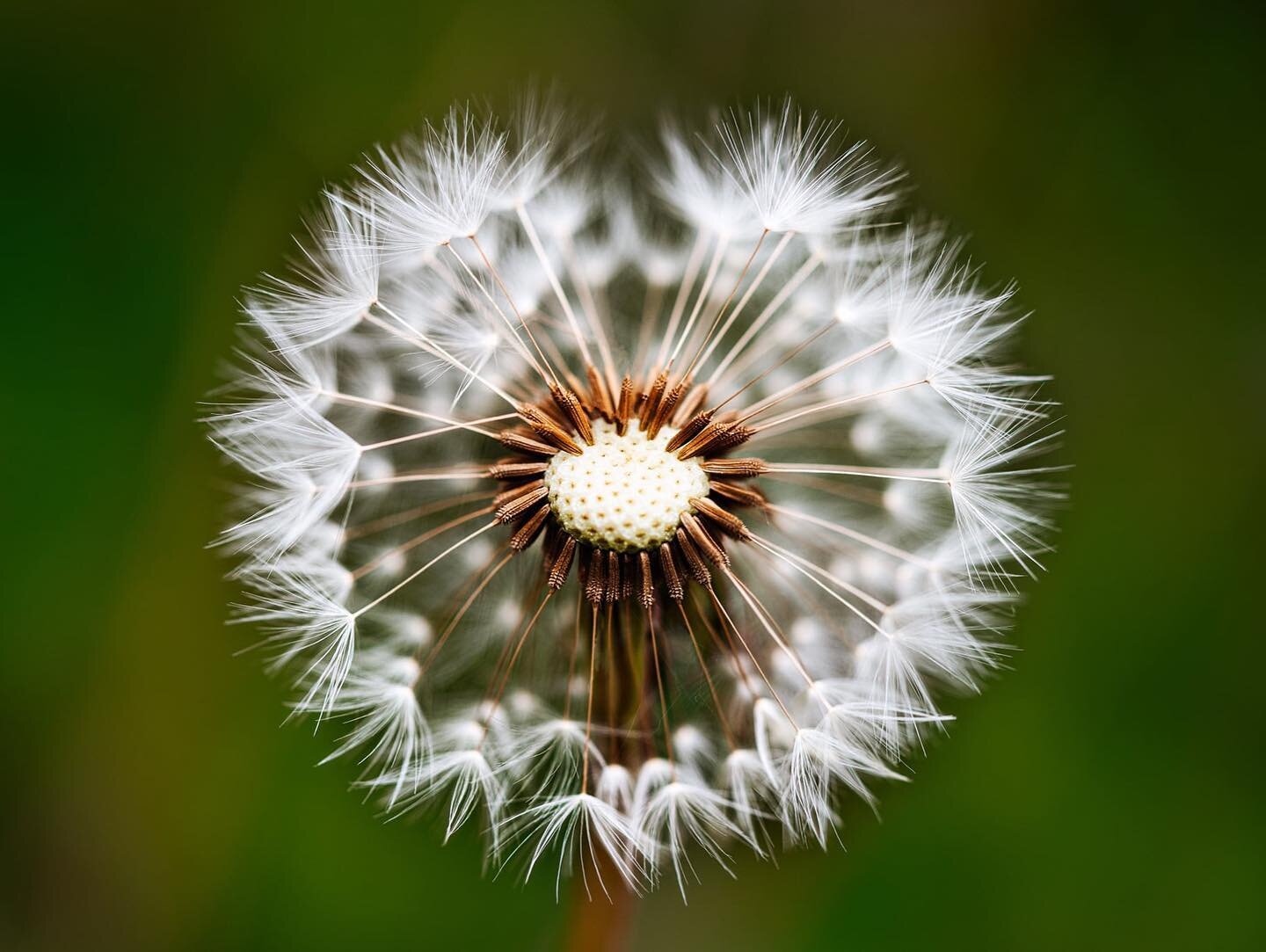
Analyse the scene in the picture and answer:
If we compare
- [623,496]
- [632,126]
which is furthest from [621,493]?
[632,126]

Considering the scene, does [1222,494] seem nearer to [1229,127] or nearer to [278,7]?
[1229,127]

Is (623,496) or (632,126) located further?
(632,126)

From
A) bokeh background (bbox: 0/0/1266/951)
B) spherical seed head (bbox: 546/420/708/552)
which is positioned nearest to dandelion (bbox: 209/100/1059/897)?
spherical seed head (bbox: 546/420/708/552)

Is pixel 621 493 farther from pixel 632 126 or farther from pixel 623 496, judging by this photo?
pixel 632 126

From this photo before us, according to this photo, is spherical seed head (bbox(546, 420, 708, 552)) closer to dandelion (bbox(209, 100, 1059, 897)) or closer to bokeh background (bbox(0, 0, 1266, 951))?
dandelion (bbox(209, 100, 1059, 897))

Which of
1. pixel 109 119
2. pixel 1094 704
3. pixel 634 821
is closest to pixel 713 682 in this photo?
pixel 634 821

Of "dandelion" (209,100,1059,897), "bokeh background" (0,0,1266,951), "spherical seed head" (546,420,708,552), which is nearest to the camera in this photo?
"spherical seed head" (546,420,708,552)

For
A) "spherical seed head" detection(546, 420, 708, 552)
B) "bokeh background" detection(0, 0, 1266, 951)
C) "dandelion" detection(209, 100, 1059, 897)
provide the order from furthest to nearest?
1. "bokeh background" detection(0, 0, 1266, 951)
2. "dandelion" detection(209, 100, 1059, 897)
3. "spherical seed head" detection(546, 420, 708, 552)

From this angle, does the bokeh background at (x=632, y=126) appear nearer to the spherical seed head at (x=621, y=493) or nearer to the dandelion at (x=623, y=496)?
the dandelion at (x=623, y=496)
